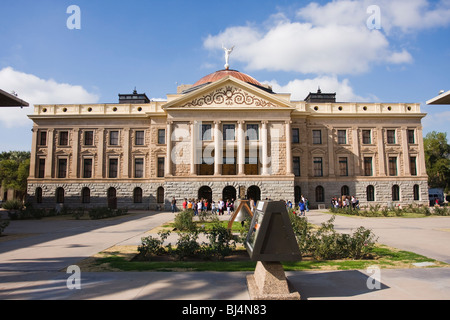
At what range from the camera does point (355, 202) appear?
117ft

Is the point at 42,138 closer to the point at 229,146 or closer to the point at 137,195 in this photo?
the point at 137,195

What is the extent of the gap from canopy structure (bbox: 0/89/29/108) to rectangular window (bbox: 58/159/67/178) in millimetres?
27680

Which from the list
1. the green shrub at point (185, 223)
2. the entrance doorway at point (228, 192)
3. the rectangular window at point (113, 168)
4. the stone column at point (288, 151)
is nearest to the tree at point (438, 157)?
the stone column at point (288, 151)

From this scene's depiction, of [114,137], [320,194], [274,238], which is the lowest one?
[274,238]

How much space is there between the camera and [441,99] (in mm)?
17266

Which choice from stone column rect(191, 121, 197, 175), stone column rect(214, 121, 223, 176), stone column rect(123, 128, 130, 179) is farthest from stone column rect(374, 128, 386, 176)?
stone column rect(123, 128, 130, 179)

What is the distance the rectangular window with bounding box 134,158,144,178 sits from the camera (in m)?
42.9

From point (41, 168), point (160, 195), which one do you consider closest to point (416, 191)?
point (160, 195)

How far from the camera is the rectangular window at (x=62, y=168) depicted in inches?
1694

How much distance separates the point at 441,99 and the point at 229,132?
2538 centimetres

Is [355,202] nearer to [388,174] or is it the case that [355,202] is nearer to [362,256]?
[388,174]

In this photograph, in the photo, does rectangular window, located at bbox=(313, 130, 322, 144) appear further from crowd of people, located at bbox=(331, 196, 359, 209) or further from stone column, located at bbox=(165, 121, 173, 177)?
stone column, located at bbox=(165, 121, 173, 177)
